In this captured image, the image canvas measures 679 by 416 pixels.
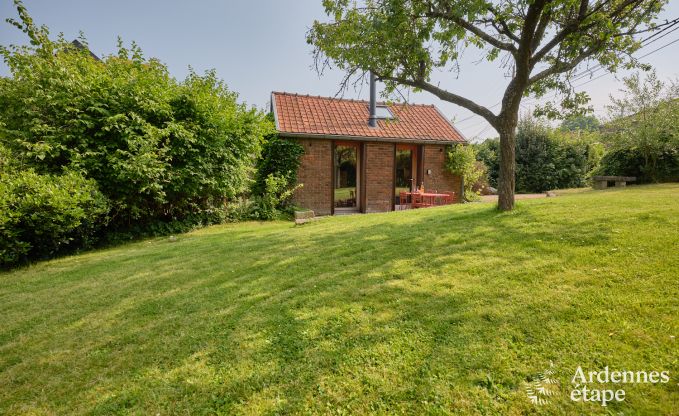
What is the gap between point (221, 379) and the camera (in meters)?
2.29

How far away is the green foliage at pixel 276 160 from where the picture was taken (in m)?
12.1

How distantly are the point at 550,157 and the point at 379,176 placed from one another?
12.2m

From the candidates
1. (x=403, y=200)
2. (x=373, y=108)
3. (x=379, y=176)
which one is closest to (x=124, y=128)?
(x=379, y=176)

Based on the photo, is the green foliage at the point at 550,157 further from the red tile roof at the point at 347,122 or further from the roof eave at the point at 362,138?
the roof eave at the point at 362,138

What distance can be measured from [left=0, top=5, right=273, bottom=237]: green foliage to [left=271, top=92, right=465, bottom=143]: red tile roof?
3614 millimetres

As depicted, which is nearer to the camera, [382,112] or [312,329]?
[312,329]

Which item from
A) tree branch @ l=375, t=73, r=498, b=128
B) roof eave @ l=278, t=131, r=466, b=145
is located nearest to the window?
roof eave @ l=278, t=131, r=466, b=145

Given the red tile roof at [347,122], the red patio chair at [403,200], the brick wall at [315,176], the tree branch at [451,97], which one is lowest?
the red patio chair at [403,200]

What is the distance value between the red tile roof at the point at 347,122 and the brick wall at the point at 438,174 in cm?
61

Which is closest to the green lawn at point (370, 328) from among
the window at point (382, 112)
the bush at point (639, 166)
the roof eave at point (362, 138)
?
the roof eave at point (362, 138)

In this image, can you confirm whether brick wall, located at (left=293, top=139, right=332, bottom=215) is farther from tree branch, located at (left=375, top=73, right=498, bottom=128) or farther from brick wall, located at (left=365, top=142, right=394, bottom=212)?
tree branch, located at (left=375, top=73, right=498, bottom=128)

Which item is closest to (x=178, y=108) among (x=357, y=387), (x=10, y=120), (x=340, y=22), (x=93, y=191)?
(x=93, y=191)

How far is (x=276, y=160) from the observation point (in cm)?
1208

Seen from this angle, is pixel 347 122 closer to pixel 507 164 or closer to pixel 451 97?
pixel 451 97
